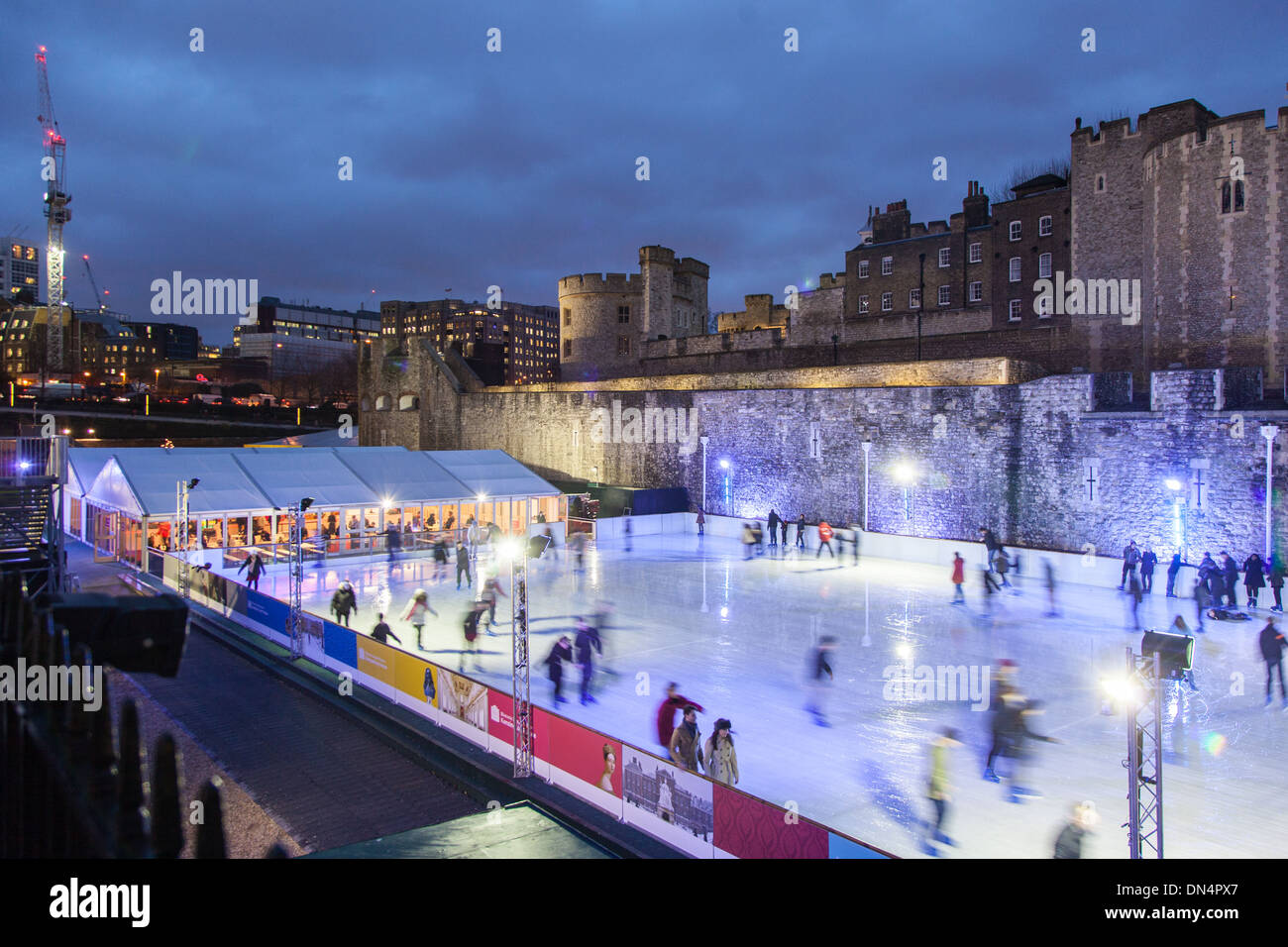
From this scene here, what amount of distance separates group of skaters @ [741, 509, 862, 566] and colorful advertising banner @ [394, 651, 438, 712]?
12.7 meters

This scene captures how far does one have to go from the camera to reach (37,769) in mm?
2248

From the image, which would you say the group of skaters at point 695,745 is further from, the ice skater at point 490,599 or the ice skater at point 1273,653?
the ice skater at point 1273,653

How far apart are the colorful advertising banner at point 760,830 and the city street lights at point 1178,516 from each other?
1484cm

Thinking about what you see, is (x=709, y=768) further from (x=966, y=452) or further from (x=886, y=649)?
(x=966, y=452)

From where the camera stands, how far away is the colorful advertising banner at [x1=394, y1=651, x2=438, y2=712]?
843 cm

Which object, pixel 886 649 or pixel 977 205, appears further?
pixel 977 205

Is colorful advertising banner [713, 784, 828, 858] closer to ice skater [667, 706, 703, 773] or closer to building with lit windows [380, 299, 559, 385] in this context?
ice skater [667, 706, 703, 773]

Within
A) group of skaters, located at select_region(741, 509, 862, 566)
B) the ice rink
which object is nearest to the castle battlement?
group of skaters, located at select_region(741, 509, 862, 566)

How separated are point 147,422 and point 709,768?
45.4m

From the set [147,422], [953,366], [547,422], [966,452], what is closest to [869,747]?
[966,452]

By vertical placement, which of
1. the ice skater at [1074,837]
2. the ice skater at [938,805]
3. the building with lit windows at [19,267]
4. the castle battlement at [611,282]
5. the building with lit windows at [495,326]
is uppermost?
the building with lit windows at [19,267]

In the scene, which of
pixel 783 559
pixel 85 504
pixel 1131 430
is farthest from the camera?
pixel 85 504

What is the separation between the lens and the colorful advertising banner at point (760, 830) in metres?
4.90

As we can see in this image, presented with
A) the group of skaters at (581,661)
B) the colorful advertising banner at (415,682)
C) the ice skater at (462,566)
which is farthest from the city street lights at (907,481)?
the colorful advertising banner at (415,682)
